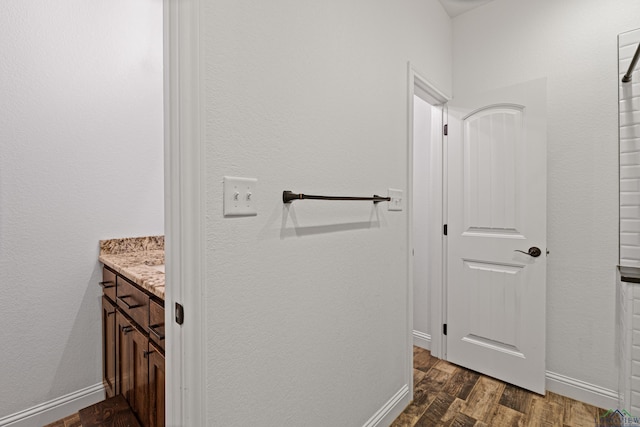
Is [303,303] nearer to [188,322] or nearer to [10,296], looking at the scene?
[188,322]

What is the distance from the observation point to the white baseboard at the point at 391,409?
5.32 ft

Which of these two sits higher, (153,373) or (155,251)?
(155,251)

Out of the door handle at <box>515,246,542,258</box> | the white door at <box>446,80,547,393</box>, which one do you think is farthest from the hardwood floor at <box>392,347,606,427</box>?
the door handle at <box>515,246,542,258</box>

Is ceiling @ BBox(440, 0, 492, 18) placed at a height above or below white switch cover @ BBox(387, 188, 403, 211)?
above

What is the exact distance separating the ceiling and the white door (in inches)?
27.9

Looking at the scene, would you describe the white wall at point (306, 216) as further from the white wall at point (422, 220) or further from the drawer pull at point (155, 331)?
the white wall at point (422, 220)

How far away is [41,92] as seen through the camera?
1690 millimetres

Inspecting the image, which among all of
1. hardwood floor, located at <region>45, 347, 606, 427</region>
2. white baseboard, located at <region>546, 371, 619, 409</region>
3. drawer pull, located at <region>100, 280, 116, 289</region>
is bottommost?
hardwood floor, located at <region>45, 347, 606, 427</region>

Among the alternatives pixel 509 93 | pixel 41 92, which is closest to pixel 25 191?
pixel 41 92

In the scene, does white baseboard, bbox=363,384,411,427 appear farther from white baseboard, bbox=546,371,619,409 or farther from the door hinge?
the door hinge

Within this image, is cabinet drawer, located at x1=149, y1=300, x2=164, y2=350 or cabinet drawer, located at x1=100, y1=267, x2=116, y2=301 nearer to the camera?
cabinet drawer, located at x1=149, y1=300, x2=164, y2=350

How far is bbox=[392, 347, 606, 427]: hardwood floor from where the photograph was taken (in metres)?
1.76

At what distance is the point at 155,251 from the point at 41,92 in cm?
109

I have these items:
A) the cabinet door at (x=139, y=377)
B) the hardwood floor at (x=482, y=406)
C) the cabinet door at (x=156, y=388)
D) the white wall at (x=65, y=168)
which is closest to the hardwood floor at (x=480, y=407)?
the hardwood floor at (x=482, y=406)
